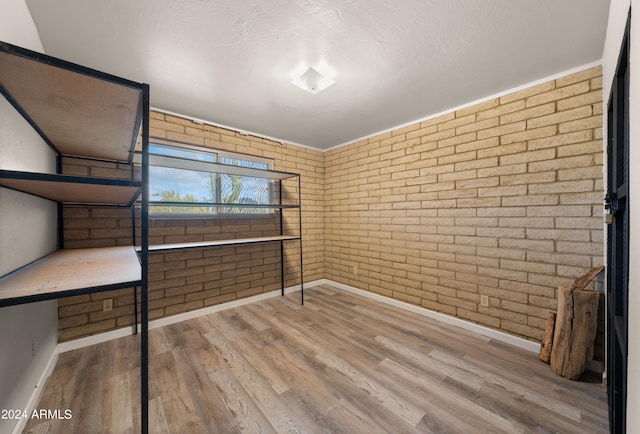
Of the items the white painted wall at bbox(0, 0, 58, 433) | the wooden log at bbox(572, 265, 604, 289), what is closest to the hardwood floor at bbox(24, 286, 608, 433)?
the white painted wall at bbox(0, 0, 58, 433)

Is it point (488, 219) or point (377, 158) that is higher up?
point (377, 158)

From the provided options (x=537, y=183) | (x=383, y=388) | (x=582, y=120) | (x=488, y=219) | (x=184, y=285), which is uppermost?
(x=582, y=120)

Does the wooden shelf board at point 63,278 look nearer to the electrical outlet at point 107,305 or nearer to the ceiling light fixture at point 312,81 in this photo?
the electrical outlet at point 107,305

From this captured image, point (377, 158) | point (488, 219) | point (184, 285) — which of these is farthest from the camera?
point (377, 158)

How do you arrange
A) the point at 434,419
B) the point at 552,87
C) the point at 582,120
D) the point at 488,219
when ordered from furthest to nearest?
1. the point at 488,219
2. the point at 552,87
3. the point at 582,120
4. the point at 434,419

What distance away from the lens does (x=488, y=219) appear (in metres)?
2.30

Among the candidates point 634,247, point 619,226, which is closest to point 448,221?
point 619,226

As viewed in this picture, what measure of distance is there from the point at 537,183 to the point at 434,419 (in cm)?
202

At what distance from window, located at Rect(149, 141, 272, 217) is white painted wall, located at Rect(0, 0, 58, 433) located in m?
0.74

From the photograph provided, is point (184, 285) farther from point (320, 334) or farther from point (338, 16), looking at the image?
point (338, 16)

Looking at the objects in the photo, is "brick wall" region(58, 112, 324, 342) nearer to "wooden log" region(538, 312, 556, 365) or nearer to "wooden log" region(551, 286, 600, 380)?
"wooden log" region(538, 312, 556, 365)

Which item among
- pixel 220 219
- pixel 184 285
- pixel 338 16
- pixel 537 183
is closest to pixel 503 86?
pixel 537 183

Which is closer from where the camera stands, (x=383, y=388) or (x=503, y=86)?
(x=383, y=388)

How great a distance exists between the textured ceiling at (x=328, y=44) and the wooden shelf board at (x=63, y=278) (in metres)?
1.42
